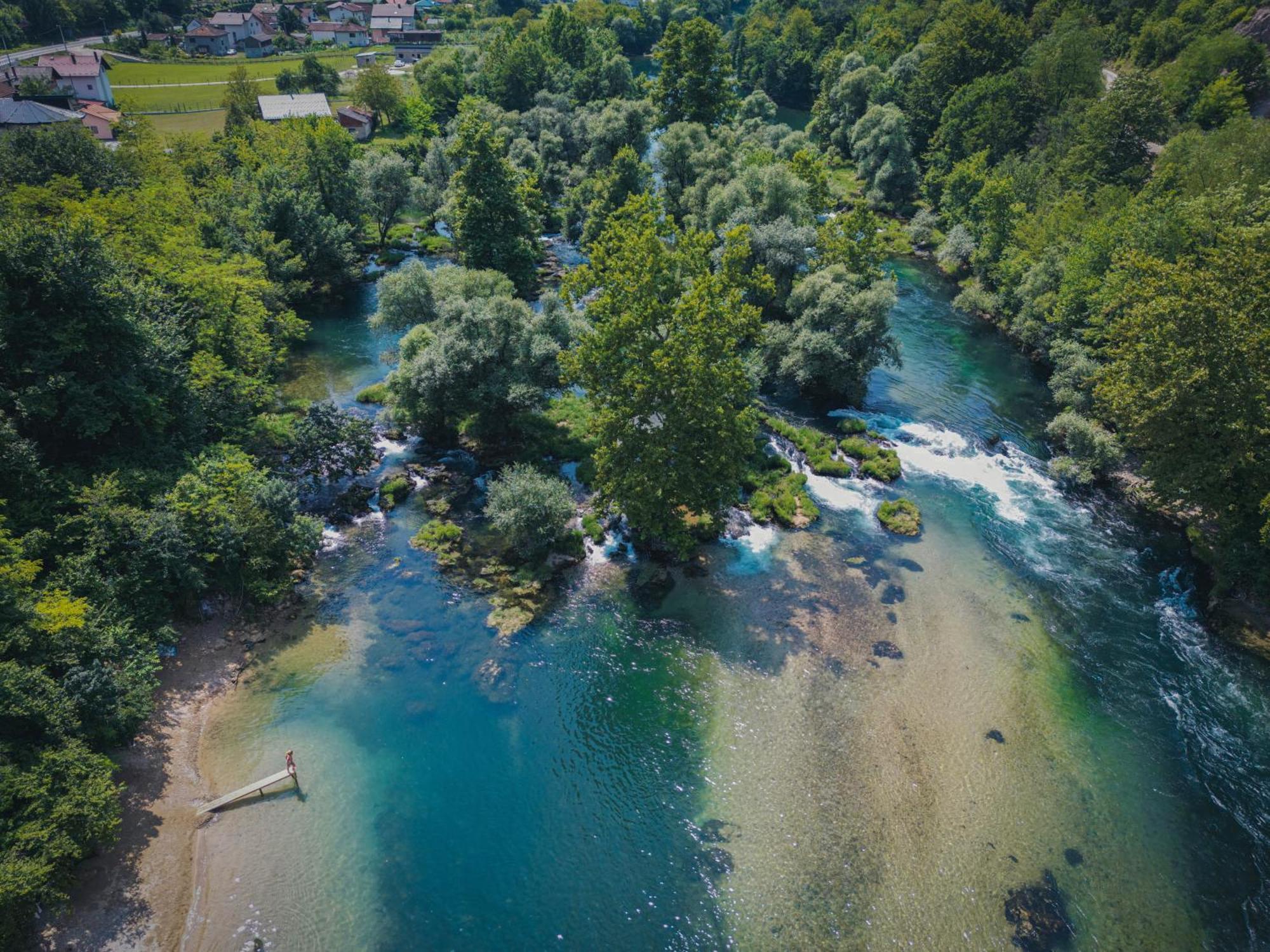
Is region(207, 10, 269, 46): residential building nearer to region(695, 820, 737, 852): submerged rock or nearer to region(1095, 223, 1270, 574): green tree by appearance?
region(1095, 223, 1270, 574): green tree

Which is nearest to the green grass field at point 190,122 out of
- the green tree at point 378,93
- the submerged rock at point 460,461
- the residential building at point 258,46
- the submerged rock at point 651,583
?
the green tree at point 378,93

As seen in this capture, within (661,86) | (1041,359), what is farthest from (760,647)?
(661,86)

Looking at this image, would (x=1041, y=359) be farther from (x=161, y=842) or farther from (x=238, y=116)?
(x=238, y=116)

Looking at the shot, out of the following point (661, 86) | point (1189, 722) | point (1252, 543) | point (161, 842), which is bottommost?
point (161, 842)

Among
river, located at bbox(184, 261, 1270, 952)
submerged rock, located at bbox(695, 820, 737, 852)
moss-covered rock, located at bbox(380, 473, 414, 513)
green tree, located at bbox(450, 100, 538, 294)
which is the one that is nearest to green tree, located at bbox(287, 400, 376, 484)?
moss-covered rock, located at bbox(380, 473, 414, 513)

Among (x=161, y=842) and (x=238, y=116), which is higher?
(x=238, y=116)

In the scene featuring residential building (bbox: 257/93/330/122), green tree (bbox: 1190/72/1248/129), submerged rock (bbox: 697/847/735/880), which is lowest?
submerged rock (bbox: 697/847/735/880)

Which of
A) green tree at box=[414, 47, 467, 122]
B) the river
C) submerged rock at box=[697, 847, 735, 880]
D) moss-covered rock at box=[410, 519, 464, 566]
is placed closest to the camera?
the river
